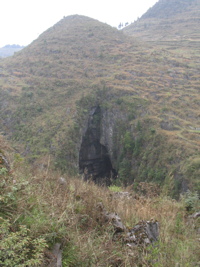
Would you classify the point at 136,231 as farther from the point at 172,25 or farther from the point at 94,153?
the point at 172,25

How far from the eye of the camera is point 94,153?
3206cm

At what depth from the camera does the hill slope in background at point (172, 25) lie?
61225 millimetres

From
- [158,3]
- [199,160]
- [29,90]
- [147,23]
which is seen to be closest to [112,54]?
[29,90]

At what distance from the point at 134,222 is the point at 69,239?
5.21 ft

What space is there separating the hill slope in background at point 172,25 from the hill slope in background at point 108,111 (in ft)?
65.9

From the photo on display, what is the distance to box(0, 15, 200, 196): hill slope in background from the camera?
2172cm

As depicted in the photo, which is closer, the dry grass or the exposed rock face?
the dry grass

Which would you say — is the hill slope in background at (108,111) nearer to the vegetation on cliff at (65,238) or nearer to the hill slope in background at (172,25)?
the vegetation on cliff at (65,238)

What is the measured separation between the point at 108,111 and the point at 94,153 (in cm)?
687

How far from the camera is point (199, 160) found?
17.3 m

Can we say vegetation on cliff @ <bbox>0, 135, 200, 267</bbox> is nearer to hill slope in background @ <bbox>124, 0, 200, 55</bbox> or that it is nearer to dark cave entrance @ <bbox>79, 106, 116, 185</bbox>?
dark cave entrance @ <bbox>79, 106, 116, 185</bbox>

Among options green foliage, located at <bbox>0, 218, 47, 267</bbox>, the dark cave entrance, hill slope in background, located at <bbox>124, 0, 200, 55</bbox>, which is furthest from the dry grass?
hill slope in background, located at <bbox>124, 0, 200, 55</bbox>

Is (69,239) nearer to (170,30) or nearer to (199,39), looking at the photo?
(199,39)

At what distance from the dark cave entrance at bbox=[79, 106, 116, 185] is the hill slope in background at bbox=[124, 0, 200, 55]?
35.9 metres
